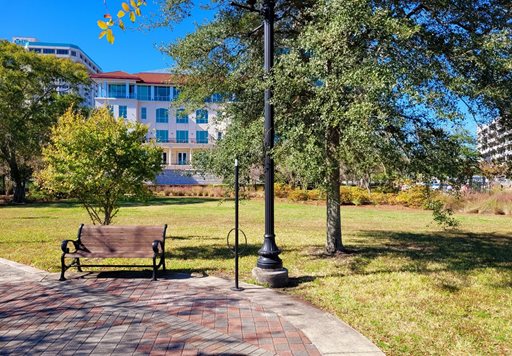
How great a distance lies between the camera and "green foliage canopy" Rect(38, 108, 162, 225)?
9.61 m

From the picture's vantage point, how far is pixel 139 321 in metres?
5.12

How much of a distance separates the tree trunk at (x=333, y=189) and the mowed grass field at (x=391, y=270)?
0.41 metres

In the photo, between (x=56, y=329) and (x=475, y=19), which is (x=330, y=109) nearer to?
(x=475, y=19)

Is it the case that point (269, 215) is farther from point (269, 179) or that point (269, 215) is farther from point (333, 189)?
point (333, 189)

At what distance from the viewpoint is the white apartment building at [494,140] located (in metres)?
8.43

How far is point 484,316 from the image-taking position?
554 centimetres

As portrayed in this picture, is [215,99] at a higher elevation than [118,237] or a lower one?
higher

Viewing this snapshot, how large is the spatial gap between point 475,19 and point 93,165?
8234 mm

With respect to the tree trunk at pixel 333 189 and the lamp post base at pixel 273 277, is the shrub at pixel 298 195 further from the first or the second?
the lamp post base at pixel 273 277

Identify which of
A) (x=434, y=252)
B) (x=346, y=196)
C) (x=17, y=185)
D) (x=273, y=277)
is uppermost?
(x=17, y=185)

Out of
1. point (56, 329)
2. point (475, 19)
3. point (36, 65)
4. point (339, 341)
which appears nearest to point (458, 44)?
point (475, 19)

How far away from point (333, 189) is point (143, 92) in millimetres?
60064

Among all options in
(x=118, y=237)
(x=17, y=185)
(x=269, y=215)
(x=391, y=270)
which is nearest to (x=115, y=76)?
(x=17, y=185)

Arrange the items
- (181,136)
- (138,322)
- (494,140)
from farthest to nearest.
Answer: (181,136) → (494,140) → (138,322)
